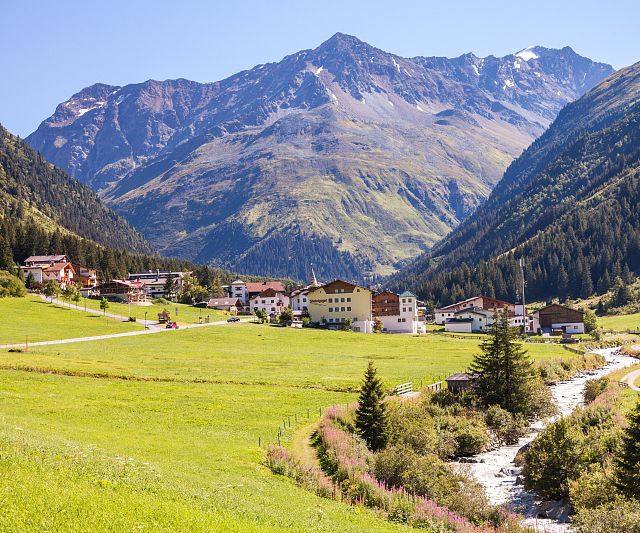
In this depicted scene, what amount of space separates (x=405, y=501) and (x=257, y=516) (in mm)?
13089

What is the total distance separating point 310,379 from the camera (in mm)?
83812

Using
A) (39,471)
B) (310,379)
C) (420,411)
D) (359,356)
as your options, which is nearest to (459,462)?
(420,411)

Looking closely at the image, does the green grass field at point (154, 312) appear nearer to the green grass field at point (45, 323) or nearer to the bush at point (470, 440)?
the green grass field at point (45, 323)

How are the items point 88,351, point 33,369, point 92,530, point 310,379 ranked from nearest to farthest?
point 92,530, point 33,369, point 310,379, point 88,351

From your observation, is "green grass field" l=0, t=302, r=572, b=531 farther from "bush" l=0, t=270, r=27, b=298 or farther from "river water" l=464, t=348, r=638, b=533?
"bush" l=0, t=270, r=27, b=298

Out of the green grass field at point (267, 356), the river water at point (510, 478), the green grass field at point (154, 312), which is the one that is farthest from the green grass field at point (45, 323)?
the river water at point (510, 478)

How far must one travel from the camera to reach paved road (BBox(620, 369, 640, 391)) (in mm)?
76500

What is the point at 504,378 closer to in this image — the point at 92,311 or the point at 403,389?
the point at 403,389

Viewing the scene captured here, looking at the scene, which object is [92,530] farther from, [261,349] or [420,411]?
[261,349]

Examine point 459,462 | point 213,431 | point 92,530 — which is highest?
point 92,530

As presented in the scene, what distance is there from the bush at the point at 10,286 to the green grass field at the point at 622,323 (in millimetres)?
152004

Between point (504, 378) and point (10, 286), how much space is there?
133486 mm

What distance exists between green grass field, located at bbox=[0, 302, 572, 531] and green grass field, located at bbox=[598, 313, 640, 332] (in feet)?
228

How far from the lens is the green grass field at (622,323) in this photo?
17725cm
